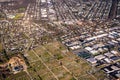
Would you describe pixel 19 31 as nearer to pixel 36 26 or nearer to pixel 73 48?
pixel 36 26

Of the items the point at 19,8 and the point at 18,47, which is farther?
the point at 19,8

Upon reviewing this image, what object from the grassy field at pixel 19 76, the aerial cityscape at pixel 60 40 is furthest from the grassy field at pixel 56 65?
the grassy field at pixel 19 76

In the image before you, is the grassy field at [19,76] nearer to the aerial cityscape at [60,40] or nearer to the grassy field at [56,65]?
the aerial cityscape at [60,40]

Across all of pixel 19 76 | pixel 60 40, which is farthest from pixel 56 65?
pixel 60 40

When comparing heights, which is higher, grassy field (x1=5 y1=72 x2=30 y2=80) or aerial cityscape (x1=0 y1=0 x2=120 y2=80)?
aerial cityscape (x1=0 y1=0 x2=120 y2=80)

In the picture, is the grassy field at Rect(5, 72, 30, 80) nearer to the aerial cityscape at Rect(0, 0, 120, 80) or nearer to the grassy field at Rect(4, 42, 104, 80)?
the aerial cityscape at Rect(0, 0, 120, 80)

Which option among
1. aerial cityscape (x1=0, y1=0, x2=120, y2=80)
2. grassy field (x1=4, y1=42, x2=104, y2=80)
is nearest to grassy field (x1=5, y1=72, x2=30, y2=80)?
aerial cityscape (x1=0, y1=0, x2=120, y2=80)

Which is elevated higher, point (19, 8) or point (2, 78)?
point (19, 8)

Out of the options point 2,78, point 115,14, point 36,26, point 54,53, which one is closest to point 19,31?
point 36,26
